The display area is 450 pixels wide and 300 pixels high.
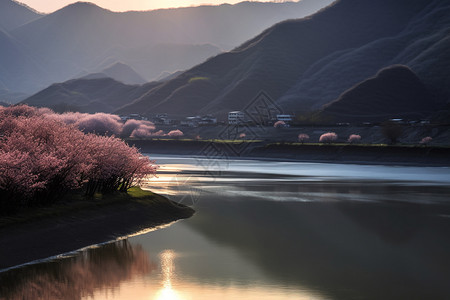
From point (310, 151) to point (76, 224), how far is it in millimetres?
120569

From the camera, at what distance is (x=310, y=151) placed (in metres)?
154

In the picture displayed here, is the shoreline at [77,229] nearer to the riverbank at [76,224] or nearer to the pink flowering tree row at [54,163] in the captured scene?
the riverbank at [76,224]

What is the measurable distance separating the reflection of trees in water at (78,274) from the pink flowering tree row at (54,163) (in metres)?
5.46

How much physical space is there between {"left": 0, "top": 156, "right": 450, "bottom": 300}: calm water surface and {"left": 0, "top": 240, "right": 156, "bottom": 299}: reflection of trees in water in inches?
1.8

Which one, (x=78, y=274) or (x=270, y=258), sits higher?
(x=78, y=274)

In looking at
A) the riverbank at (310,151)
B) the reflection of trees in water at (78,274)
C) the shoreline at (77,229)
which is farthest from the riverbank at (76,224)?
the riverbank at (310,151)

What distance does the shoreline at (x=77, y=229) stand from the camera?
31.2m

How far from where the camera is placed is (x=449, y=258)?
111 ft

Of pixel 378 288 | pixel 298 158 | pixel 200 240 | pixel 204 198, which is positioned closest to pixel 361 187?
pixel 204 198

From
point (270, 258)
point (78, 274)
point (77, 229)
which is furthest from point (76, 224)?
point (270, 258)

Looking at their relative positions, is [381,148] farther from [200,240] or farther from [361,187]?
[200,240]

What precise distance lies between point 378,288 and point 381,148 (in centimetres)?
11701

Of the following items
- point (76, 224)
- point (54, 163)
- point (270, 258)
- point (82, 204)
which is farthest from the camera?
point (82, 204)

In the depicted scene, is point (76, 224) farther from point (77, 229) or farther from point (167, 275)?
point (167, 275)
